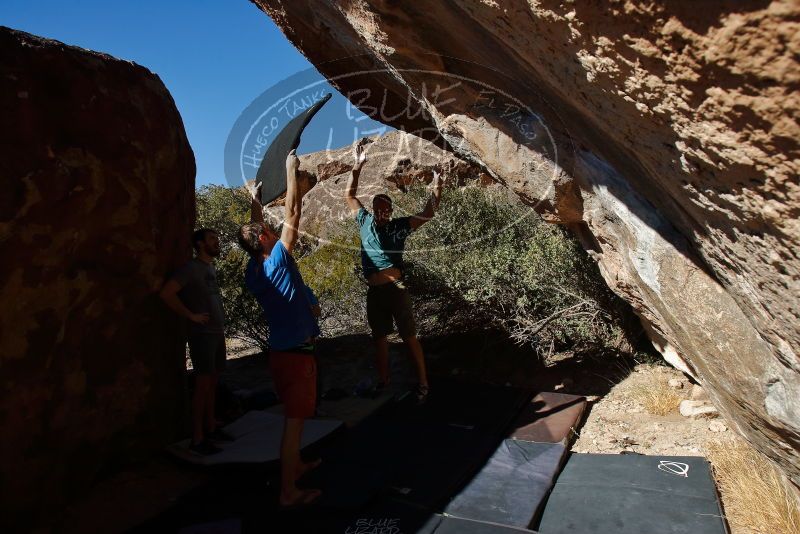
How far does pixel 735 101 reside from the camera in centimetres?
116

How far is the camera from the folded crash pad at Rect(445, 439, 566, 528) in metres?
2.86

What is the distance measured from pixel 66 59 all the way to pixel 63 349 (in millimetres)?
1551

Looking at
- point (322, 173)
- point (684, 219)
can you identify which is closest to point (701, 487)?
point (684, 219)

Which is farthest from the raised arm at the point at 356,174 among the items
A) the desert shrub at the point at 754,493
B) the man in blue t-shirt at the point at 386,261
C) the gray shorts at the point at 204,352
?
the desert shrub at the point at 754,493

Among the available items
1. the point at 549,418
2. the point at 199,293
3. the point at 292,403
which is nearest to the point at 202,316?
the point at 199,293

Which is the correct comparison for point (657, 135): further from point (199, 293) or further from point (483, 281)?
point (483, 281)

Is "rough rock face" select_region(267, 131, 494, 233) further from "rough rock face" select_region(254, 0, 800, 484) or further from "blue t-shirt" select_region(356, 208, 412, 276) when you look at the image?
"rough rock face" select_region(254, 0, 800, 484)

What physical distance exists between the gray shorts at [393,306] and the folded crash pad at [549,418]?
1.03 meters

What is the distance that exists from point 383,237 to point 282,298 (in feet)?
4.58

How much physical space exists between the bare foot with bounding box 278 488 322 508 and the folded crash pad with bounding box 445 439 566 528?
2.36 feet

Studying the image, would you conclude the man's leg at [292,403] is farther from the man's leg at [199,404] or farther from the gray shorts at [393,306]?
the gray shorts at [393,306]

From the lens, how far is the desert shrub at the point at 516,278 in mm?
4973

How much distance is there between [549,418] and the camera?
4055mm

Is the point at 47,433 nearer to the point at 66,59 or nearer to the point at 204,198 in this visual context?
the point at 66,59
